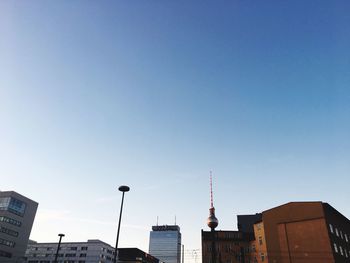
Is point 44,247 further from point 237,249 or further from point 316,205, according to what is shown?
point 316,205

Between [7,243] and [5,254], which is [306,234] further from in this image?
[7,243]

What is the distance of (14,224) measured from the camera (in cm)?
8012

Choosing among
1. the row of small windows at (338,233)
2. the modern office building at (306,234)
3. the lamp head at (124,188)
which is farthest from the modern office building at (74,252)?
the lamp head at (124,188)

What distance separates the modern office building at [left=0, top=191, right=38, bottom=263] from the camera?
76.3 m

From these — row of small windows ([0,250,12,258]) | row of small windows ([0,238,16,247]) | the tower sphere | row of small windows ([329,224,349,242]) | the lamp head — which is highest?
the tower sphere

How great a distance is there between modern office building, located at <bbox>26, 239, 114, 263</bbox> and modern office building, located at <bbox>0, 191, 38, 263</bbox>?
1138 inches

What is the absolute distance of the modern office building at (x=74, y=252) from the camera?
349 feet

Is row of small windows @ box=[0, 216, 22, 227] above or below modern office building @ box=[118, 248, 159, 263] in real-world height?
above

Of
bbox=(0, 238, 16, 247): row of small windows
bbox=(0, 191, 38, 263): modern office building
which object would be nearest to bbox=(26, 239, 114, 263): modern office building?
bbox=(0, 191, 38, 263): modern office building

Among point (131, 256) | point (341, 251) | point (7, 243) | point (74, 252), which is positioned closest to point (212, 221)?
point (341, 251)

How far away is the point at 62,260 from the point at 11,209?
41.2 meters

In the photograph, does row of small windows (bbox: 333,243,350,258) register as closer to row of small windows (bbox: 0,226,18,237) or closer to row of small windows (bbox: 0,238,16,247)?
row of small windows (bbox: 0,238,16,247)

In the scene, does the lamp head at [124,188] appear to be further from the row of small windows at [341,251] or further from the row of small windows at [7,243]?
the row of small windows at [7,243]

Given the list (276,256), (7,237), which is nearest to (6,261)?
(7,237)
